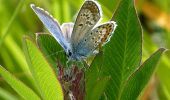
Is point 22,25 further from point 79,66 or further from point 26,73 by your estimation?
point 79,66

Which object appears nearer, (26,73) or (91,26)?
(91,26)

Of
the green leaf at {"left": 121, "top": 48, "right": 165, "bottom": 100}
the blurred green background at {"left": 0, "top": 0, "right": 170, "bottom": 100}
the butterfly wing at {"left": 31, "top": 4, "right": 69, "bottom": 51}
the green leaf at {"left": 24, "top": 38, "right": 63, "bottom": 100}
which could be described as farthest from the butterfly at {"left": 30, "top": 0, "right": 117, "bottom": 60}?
the blurred green background at {"left": 0, "top": 0, "right": 170, "bottom": 100}

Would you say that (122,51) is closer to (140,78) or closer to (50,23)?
(140,78)

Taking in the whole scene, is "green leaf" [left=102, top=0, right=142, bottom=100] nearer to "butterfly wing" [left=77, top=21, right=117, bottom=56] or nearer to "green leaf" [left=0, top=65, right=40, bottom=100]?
"butterfly wing" [left=77, top=21, right=117, bottom=56]

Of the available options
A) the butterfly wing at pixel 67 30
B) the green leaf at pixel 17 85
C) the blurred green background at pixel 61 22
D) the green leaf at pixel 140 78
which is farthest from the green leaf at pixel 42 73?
the blurred green background at pixel 61 22

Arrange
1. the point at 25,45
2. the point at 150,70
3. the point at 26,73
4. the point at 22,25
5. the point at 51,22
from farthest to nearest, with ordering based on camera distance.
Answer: the point at 22,25
the point at 26,73
the point at 51,22
the point at 150,70
the point at 25,45

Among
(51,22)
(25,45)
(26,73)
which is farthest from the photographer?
(26,73)

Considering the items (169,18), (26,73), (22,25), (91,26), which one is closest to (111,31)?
(91,26)

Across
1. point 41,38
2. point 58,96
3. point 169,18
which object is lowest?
point 169,18

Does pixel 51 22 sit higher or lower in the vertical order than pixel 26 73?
higher
